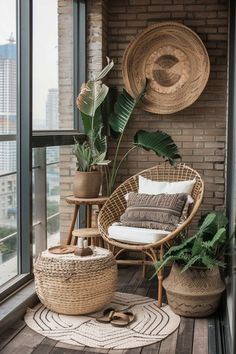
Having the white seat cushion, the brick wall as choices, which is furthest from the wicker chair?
the brick wall

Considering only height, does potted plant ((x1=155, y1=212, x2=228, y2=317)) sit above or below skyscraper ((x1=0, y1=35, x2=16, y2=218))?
below

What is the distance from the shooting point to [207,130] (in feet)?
17.4

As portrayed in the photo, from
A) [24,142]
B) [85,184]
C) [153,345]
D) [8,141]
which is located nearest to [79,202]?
[85,184]

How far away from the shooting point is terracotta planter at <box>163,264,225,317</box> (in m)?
3.74

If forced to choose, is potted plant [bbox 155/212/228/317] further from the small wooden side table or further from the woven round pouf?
the small wooden side table

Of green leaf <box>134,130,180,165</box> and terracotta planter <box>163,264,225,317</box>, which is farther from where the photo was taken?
green leaf <box>134,130,180,165</box>

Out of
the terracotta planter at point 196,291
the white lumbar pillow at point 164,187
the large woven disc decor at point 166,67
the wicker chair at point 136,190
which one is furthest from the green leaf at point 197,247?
the large woven disc decor at point 166,67

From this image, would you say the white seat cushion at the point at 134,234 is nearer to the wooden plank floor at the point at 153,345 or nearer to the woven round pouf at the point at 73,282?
the woven round pouf at the point at 73,282

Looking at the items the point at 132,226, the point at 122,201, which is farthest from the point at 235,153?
the point at 122,201

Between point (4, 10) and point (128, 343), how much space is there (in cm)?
235

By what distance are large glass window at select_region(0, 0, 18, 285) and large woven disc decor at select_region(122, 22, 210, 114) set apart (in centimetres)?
162

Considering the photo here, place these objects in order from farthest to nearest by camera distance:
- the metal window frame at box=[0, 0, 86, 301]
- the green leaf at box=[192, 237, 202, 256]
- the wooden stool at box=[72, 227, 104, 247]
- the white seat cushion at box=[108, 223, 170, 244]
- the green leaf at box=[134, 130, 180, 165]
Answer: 1. the green leaf at box=[134, 130, 180, 165]
2. the wooden stool at box=[72, 227, 104, 247]
3. the white seat cushion at box=[108, 223, 170, 244]
4. the metal window frame at box=[0, 0, 86, 301]
5. the green leaf at box=[192, 237, 202, 256]

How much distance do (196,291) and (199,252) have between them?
10.7 inches

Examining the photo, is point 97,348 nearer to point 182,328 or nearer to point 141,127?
point 182,328
